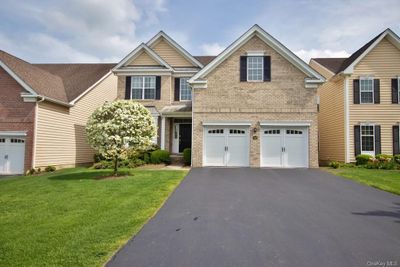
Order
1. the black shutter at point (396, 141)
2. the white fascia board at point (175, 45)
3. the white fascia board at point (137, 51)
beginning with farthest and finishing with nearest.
→ 1. the white fascia board at point (175, 45)
2. the white fascia board at point (137, 51)
3. the black shutter at point (396, 141)

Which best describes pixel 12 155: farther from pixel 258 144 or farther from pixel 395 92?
pixel 395 92

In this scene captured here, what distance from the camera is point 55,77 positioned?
19656 mm

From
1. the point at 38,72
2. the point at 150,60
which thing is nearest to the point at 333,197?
the point at 150,60

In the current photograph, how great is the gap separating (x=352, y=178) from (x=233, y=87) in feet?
26.3

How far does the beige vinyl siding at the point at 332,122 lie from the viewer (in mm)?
17547

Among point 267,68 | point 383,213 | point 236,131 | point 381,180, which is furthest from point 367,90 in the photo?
point 383,213

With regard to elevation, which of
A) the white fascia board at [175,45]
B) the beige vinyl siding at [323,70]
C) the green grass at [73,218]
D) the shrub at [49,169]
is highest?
the white fascia board at [175,45]

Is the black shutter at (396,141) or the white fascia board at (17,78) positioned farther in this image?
the black shutter at (396,141)

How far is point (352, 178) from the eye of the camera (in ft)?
38.6

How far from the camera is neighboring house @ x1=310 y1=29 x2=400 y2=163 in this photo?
54.6 feet

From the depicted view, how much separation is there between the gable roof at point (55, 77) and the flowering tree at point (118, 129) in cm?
571

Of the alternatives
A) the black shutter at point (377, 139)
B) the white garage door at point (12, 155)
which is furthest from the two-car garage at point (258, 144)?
the white garage door at point (12, 155)

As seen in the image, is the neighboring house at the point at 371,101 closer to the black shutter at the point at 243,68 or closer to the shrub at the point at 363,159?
the shrub at the point at 363,159

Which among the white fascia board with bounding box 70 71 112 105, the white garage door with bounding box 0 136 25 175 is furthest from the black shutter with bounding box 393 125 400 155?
the white garage door with bounding box 0 136 25 175
